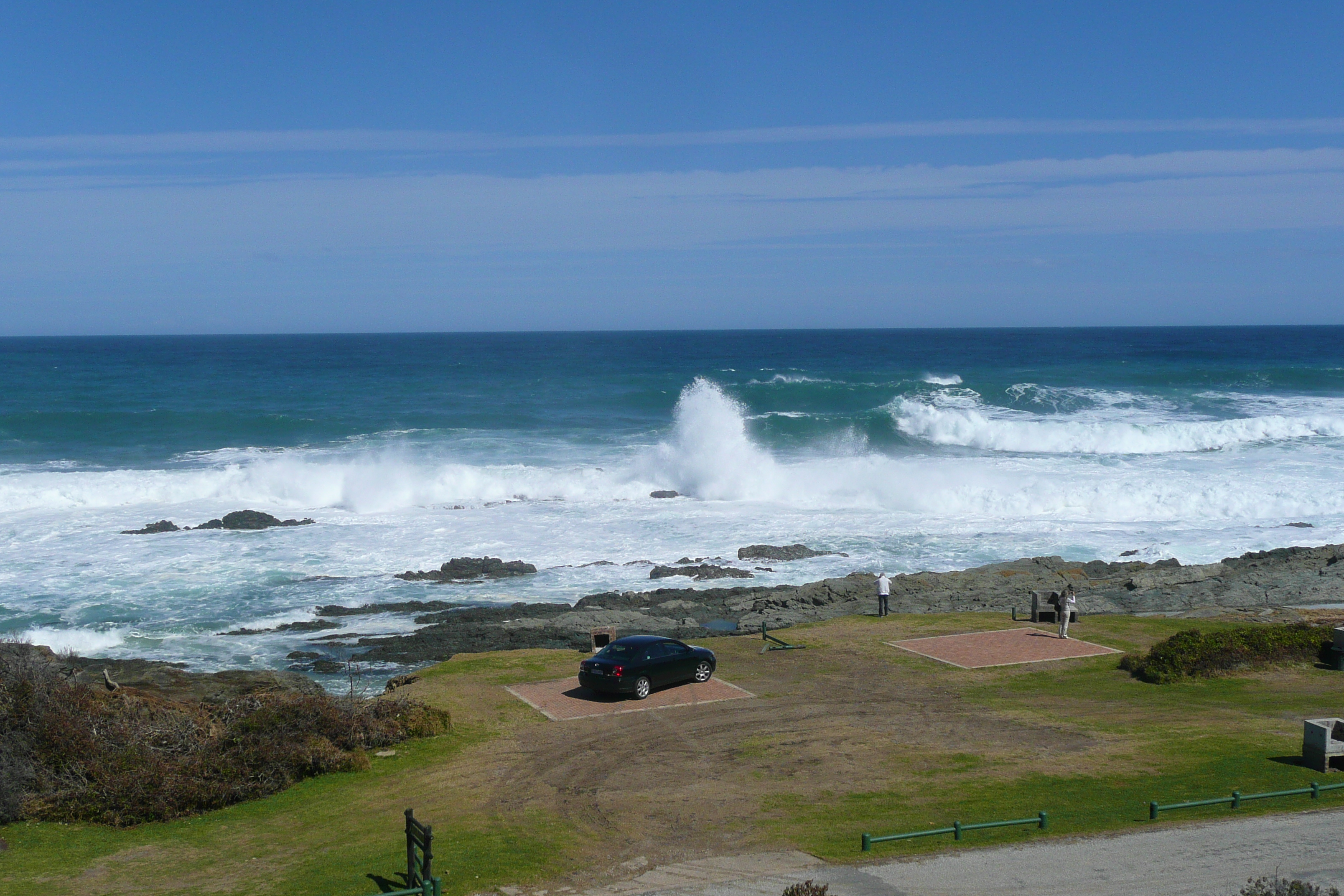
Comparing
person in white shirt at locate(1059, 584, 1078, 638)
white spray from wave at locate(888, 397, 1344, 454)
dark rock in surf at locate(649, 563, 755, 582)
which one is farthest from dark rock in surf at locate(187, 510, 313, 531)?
white spray from wave at locate(888, 397, 1344, 454)

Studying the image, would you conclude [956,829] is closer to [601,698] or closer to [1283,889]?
[1283,889]

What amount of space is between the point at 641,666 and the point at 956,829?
27.4 ft

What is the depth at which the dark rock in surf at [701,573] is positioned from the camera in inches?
1356

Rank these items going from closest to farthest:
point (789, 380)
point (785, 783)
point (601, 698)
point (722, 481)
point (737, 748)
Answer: point (785, 783), point (737, 748), point (601, 698), point (722, 481), point (789, 380)

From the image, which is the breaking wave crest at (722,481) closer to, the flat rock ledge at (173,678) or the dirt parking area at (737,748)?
the flat rock ledge at (173,678)

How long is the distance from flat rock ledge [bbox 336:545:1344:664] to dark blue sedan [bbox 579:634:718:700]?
5.14 meters

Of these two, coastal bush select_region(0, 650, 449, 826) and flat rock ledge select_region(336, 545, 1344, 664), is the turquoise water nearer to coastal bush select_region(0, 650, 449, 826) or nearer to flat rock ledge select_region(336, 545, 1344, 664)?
flat rock ledge select_region(336, 545, 1344, 664)

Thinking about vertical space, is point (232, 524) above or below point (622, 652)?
below

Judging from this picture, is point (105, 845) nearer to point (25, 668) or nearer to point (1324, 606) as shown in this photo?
point (25, 668)

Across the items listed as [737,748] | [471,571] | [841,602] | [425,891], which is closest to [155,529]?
[471,571]

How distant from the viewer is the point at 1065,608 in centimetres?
2592

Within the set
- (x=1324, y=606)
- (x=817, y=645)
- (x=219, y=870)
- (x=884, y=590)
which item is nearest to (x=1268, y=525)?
(x=1324, y=606)

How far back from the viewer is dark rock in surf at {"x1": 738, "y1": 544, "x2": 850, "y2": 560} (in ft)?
121

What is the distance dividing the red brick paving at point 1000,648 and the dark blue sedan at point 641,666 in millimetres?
5716
